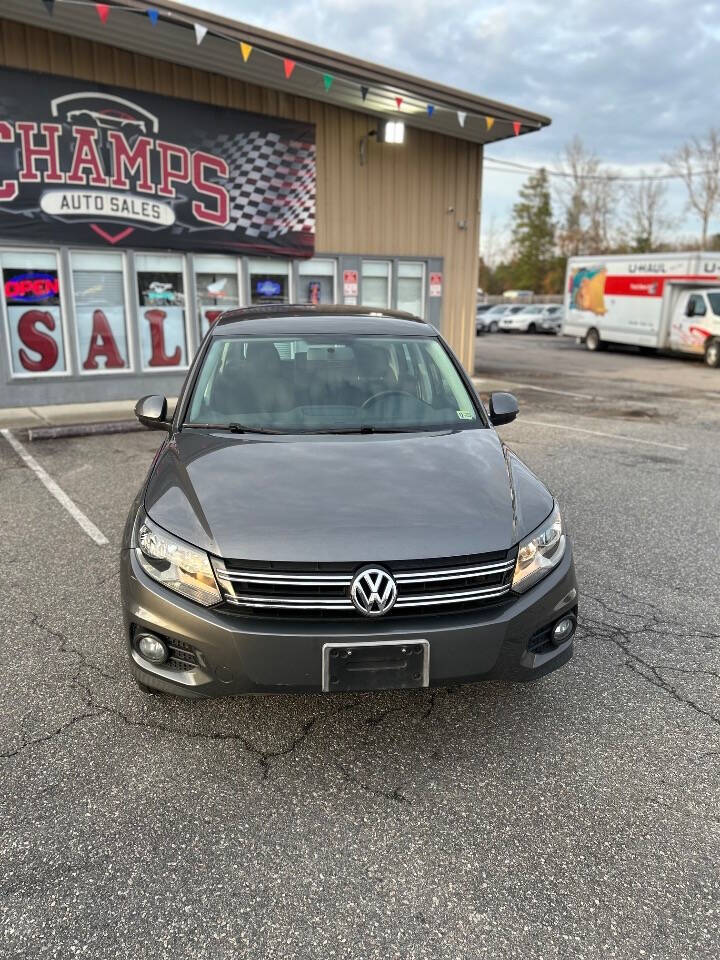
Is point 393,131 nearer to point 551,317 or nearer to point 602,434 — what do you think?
point 602,434

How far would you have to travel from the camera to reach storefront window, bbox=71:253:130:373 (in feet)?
36.6

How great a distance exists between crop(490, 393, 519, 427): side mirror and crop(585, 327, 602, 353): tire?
75.5ft

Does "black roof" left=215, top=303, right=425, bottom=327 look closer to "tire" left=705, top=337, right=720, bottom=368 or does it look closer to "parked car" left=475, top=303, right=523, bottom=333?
"tire" left=705, top=337, right=720, bottom=368

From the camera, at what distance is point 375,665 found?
2.50m

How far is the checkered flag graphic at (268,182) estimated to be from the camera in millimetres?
12000

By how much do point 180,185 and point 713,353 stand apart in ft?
52.7

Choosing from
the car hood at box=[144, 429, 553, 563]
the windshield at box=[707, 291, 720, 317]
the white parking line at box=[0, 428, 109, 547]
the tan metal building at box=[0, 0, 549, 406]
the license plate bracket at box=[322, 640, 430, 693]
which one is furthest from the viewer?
the windshield at box=[707, 291, 720, 317]

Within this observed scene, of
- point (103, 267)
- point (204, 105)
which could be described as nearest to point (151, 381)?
point (103, 267)

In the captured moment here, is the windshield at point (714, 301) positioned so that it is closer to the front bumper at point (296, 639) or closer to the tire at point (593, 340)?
the tire at point (593, 340)

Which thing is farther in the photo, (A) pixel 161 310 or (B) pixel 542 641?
(A) pixel 161 310

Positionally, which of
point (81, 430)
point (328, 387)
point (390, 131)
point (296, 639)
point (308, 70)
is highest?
point (308, 70)

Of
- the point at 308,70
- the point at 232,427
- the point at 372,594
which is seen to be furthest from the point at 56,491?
the point at 308,70

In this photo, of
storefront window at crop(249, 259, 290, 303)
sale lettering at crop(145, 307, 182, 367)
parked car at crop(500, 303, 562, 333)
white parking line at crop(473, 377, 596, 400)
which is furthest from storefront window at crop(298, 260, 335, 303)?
parked car at crop(500, 303, 562, 333)

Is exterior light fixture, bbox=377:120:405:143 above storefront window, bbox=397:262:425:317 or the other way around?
above
